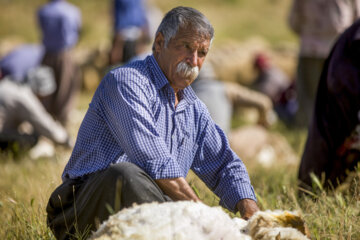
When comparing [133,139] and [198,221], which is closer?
[198,221]

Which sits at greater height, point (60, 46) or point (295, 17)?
point (295, 17)

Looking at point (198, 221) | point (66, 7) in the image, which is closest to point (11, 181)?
point (198, 221)

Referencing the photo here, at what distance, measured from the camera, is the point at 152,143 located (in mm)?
2445

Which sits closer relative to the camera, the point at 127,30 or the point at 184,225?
the point at 184,225

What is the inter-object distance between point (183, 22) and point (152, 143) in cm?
58

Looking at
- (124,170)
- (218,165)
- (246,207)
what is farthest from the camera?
(218,165)

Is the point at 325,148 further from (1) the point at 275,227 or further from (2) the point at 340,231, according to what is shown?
(1) the point at 275,227

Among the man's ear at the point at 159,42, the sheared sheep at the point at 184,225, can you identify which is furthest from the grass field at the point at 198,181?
the man's ear at the point at 159,42

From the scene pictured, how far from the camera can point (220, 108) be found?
19.1 feet

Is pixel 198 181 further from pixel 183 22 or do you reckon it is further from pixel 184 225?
pixel 184 225

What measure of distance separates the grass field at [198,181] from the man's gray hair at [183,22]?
99 cm

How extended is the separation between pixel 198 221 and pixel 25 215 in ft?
4.16

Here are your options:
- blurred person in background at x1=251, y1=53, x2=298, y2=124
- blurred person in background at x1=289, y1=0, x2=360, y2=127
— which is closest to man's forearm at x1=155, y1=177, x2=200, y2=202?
blurred person in background at x1=289, y1=0, x2=360, y2=127

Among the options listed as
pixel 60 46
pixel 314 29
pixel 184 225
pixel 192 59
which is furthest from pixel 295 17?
pixel 184 225
